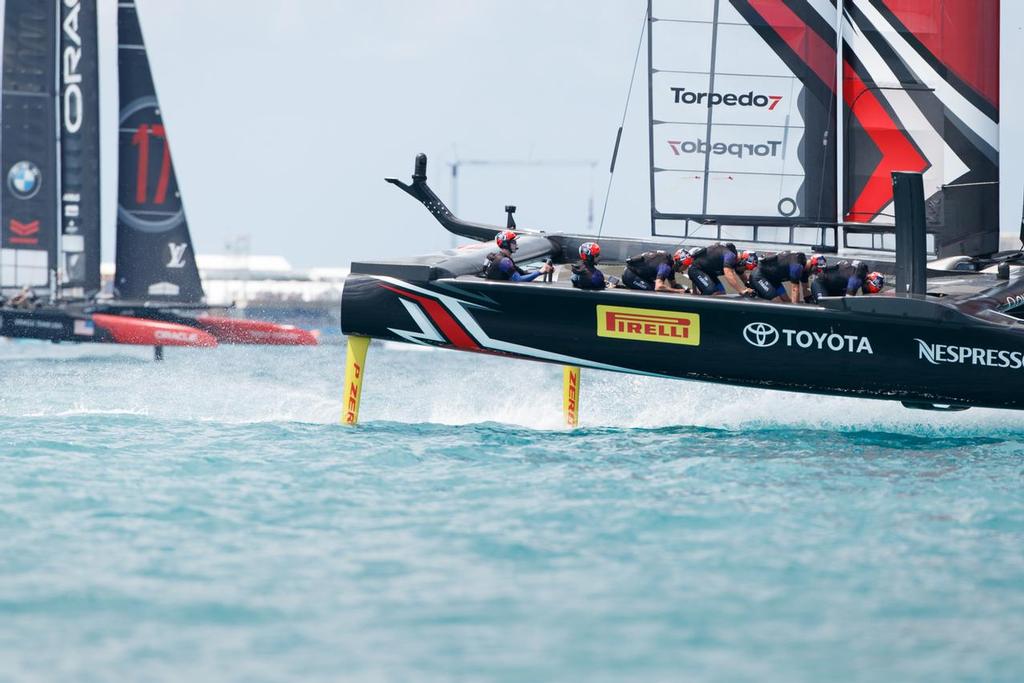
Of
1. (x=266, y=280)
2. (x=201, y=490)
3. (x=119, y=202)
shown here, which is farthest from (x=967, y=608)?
(x=266, y=280)

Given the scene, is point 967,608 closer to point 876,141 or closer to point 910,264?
point 910,264

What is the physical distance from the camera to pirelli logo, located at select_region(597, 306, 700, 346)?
7.91 meters

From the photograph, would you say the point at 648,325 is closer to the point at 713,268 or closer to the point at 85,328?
the point at 713,268

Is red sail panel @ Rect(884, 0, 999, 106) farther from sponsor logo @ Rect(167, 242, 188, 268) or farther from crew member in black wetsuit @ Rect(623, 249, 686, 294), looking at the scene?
sponsor logo @ Rect(167, 242, 188, 268)

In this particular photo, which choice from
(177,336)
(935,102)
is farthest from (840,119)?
(177,336)

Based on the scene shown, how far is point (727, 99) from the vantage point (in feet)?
31.3

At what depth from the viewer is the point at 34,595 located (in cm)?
461

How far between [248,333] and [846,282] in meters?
20.5

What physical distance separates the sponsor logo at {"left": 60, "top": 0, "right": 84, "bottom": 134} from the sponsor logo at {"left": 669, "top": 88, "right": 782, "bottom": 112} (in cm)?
1912

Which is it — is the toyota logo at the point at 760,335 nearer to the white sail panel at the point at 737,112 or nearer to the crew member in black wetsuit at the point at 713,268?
the crew member in black wetsuit at the point at 713,268

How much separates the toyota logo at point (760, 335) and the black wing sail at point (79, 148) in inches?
827

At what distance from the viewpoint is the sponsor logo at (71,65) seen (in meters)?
25.8

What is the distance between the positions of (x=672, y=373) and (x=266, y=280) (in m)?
58.7

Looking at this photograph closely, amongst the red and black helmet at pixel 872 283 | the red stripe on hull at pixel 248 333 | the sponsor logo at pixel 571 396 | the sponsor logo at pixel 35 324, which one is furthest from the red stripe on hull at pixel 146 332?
the red and black helmet at pixel 872 283
